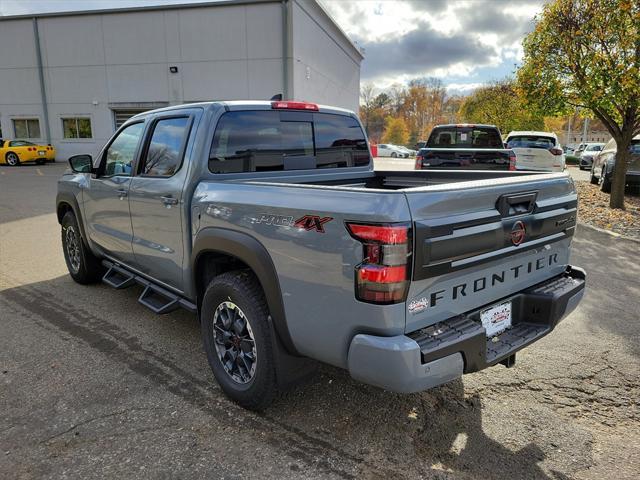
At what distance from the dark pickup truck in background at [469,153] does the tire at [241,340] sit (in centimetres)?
715

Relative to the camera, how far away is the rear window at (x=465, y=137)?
11266 mm

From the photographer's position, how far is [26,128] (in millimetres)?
28594

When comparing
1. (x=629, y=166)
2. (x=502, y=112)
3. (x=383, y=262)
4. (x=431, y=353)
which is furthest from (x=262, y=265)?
(x=502, y=112)

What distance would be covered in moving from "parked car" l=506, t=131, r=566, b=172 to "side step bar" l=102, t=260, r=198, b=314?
11454mm

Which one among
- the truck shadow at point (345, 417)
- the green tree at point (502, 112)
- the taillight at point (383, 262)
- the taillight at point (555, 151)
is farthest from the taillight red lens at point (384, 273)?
the green tree at point (502, 112)

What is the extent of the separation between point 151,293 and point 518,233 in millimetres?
3137

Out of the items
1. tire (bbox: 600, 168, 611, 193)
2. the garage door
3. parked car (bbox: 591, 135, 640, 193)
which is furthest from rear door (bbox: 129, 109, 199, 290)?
the garage door

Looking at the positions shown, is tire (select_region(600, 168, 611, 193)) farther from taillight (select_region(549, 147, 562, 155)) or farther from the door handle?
the door handle

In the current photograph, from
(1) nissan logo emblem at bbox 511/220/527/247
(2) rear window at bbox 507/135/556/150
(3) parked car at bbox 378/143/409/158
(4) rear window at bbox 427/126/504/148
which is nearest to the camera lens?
(1) nissan logo emblem at bbox 511/220/527/247

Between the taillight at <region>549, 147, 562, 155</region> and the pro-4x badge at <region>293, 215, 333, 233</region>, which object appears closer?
the pro-4x badge at <region>293, 215, 333, 233</region>

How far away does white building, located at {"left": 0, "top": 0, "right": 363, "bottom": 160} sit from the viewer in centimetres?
2419

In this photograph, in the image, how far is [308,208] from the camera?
242 cm

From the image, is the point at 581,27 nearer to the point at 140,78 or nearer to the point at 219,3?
the point at 219,3

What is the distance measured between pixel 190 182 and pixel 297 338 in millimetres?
1445
